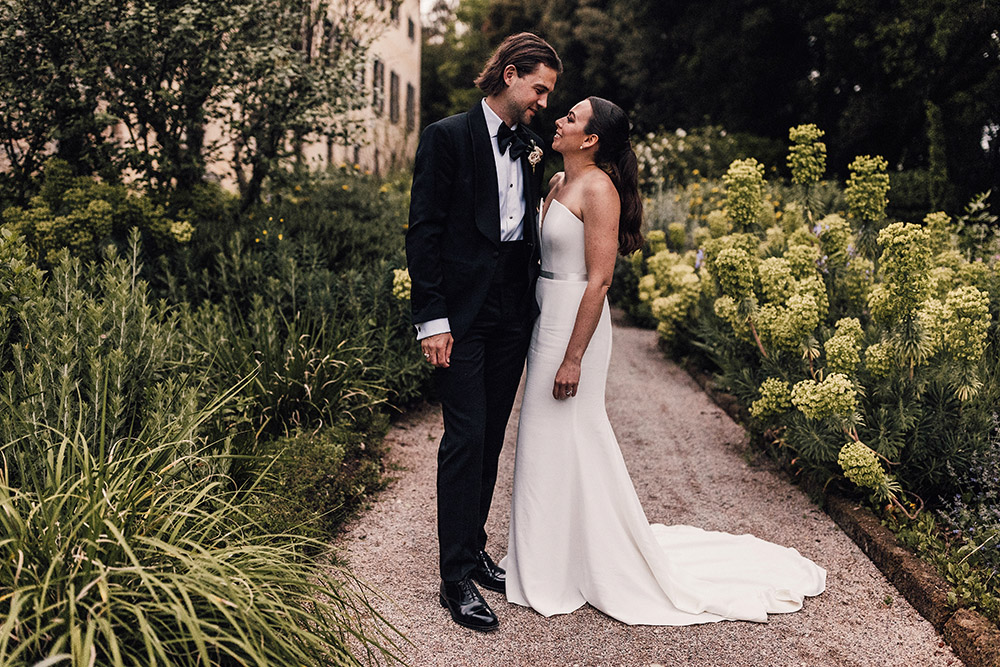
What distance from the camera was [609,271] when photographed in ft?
11.0

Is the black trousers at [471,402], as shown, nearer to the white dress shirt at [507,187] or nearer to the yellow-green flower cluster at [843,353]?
the white dress shirt at [507,187]

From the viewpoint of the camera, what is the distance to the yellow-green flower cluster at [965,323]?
12.6ft

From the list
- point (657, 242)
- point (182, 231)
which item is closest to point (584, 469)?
point (182, 231)

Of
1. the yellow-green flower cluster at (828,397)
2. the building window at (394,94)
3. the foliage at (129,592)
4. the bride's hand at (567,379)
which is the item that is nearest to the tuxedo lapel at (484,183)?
the bride's hand at (567,379)

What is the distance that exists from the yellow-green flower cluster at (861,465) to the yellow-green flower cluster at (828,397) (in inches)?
7.7

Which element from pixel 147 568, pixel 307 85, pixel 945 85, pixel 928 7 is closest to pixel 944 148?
pixel 945 85

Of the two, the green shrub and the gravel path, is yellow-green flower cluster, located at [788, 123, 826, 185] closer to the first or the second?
the gravel path

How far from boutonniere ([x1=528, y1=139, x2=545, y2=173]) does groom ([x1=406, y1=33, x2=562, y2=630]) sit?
12 millimetres

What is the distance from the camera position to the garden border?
304 centimetres

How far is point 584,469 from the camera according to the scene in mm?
3525

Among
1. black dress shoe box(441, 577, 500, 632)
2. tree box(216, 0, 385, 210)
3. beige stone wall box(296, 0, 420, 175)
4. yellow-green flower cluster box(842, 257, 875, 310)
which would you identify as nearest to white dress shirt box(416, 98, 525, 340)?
black dress shoe box(441, 577, 500, 632)

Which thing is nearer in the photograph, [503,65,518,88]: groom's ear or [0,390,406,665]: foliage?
[0,390,406,665]: foliage

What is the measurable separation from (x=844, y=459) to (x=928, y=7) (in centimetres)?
1218

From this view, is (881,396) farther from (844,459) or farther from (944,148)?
(944,148)
